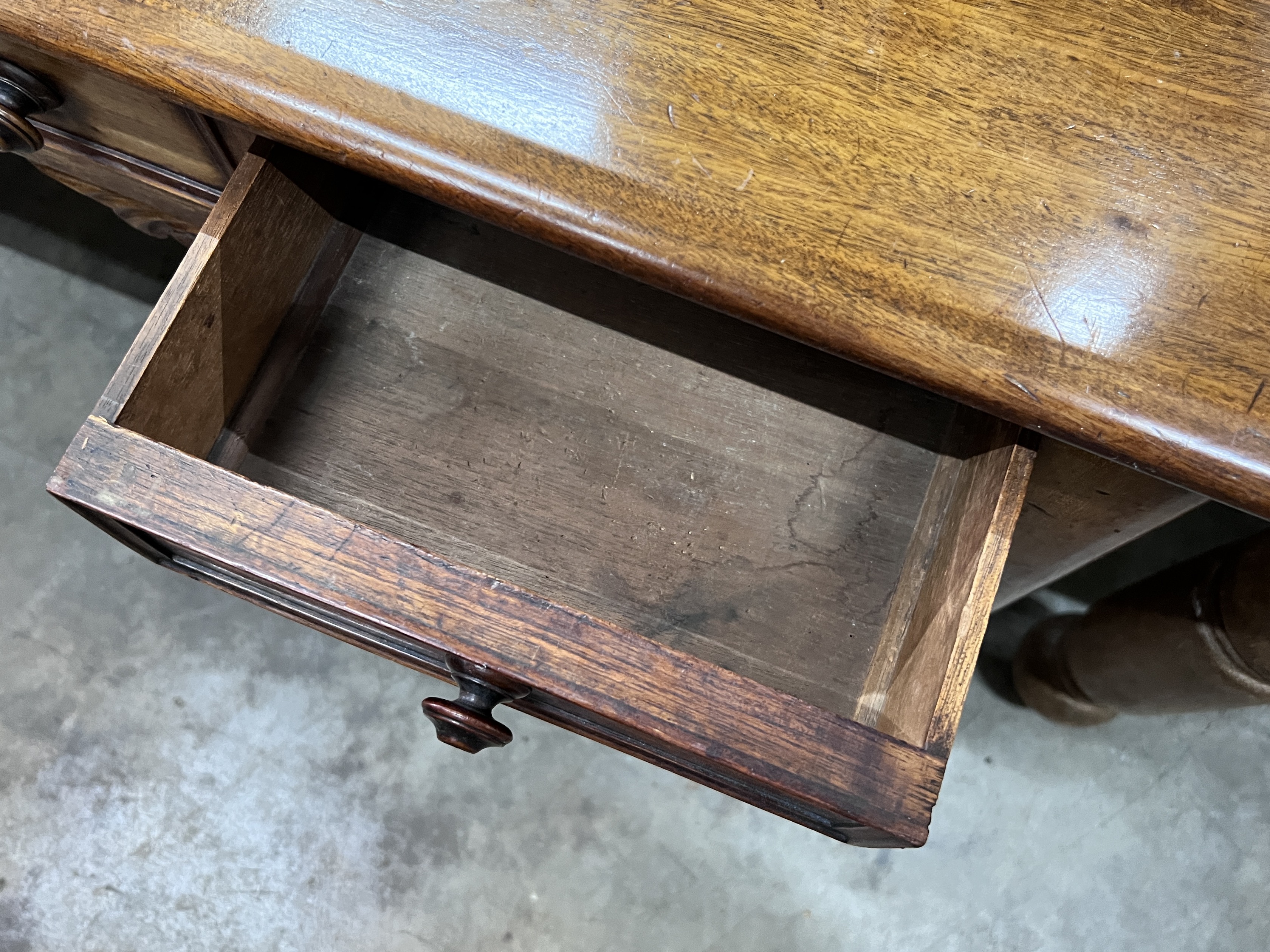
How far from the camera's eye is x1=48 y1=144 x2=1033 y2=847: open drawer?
2.04 ft

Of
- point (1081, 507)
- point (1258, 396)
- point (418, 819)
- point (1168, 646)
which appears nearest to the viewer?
point (1258, 396)

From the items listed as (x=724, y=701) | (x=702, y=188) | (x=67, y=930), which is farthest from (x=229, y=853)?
(x=702, y=188)

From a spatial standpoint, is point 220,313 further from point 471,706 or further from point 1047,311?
point 1047,311

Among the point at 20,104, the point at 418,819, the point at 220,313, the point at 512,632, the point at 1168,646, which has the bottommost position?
the point at 418,819

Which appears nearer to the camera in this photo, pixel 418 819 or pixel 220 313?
pixel 220 313

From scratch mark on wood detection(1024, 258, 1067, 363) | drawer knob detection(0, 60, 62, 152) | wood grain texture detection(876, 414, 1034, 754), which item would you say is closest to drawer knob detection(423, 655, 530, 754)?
wood grain texture detection(876, 414, 1034, 754)

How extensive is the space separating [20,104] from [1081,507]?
83cm

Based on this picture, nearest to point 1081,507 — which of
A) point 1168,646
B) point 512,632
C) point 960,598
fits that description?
point 960,598

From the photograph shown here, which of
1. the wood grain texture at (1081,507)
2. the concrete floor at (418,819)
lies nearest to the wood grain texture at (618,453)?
the wood grain texture at (1081,507)

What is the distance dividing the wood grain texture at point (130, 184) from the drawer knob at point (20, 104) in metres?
0.08

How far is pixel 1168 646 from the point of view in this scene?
93 centimetres

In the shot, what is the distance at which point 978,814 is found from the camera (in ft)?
3.87

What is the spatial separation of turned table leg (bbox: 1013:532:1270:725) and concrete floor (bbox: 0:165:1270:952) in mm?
93

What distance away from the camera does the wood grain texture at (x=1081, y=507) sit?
65cm
